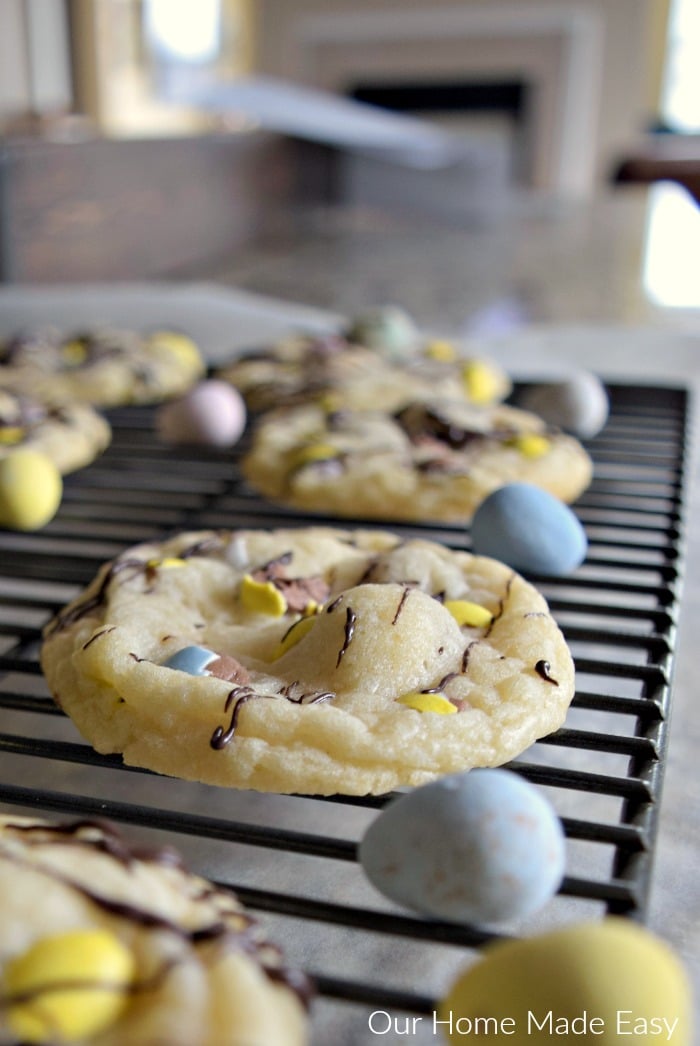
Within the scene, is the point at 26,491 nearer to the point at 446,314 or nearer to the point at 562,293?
the point at 446,314

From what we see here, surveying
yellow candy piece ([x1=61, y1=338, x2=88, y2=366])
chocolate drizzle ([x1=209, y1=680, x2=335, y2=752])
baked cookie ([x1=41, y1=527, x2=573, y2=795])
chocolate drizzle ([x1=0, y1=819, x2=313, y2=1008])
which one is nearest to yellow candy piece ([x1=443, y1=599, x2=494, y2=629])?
baked cookie ([x1=41, y1=527, x2=573, y2=795])

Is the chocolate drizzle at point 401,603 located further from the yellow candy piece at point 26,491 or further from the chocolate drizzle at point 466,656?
the yellow candy piece at point 26,491

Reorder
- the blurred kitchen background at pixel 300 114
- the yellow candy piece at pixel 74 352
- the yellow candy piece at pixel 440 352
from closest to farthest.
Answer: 1. the yellow candy piece at pixel 74 352
2. the yellow candy piece at pixel 440 352
3. the blurred kitchen background at pixel 300 114

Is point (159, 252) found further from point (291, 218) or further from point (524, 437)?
point (524, 437)

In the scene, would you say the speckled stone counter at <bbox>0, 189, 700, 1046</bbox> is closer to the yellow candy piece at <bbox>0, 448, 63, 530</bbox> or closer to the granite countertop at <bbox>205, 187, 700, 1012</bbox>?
the granite countertop at <bbox>205, 187, 700, 1012</bbox>

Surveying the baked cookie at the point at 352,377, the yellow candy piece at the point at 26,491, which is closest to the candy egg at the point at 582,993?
the yellow candy piece at the point at 26,491
